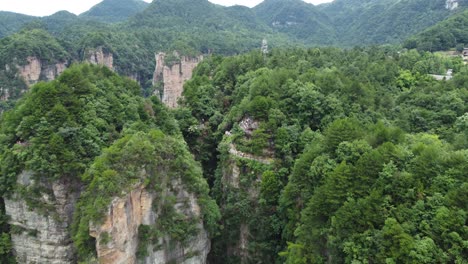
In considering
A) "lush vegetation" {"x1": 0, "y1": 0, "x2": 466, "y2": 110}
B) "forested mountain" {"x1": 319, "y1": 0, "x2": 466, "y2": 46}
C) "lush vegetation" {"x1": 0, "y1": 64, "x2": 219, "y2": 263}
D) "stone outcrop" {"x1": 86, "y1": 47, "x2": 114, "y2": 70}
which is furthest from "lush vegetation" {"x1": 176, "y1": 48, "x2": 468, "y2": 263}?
"forested mountain" {"x1": 319, "y1": 0, "x2": 466, "y2": 46}

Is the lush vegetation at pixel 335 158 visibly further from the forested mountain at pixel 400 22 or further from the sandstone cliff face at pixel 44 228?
the forested mountain at pixel 400 22

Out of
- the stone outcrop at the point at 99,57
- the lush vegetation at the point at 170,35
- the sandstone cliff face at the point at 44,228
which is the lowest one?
the sandstone cliff face at the point at 44,228

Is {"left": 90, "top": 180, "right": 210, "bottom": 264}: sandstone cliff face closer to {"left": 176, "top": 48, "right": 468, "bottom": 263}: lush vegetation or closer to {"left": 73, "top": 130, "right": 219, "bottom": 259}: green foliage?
{"left": 73, "top": 130, "right": 219, "bottom": 259}: green foliage

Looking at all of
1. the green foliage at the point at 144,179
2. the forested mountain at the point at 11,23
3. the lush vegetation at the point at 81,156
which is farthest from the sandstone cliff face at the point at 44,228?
the forested mountain at the point at 11,23

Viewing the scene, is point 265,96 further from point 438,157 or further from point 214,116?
point 438,157

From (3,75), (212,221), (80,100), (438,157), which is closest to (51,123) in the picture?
(80,100)
